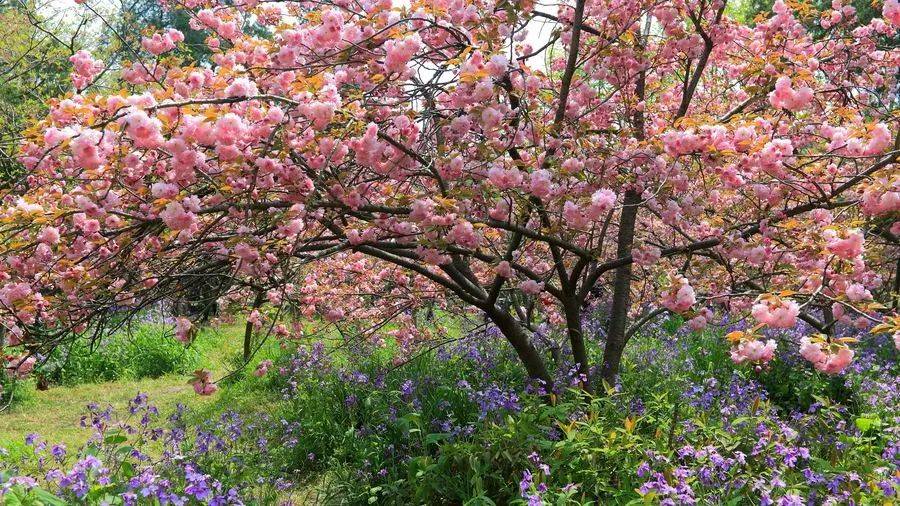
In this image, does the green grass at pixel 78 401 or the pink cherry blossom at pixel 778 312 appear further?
the green grass at pixel 78 401

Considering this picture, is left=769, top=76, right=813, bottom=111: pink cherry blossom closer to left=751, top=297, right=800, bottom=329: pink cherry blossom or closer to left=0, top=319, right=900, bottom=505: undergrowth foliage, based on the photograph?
left=751, top=297, right=800, bottom=329: pink cherry blossom

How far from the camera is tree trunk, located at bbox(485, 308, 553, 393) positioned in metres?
4.21

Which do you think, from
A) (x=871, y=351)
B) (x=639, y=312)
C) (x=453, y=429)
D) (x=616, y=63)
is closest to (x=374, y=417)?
(x=453, y=429)

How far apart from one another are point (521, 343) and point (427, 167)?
5.58 feet

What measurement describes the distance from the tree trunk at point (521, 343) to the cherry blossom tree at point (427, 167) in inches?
0.7

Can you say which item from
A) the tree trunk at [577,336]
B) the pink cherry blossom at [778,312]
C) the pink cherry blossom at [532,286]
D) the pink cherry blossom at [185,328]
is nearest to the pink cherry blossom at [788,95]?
the pink cherry blossom at [778,312]

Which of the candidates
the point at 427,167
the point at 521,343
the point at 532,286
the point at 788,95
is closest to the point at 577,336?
the point at 521,343

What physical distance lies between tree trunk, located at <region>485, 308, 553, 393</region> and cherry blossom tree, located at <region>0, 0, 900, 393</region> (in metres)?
0.02

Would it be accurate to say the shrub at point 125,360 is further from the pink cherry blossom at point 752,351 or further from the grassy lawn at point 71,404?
the pink cherry blossom at point 752,351

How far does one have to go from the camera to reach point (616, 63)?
13.5ft

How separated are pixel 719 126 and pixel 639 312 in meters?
4.84

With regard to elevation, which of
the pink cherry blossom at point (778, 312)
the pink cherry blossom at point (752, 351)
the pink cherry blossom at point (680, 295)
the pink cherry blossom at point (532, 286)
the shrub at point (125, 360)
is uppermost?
the pink cherry blossom at point (532, 286)

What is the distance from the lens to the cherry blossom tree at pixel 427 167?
2549 mm

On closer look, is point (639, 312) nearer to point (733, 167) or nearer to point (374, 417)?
point (374, 417)
